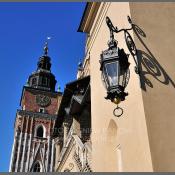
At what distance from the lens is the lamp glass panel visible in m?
4.21

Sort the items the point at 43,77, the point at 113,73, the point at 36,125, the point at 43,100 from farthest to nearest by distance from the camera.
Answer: the point at 43,77
the point at 43,100
the point at 36,125
the point at 113,73

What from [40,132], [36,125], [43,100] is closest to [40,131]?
[40,132]

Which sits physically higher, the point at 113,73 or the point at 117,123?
the point at 113,73

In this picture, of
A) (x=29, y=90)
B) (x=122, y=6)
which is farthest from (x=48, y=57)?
(x=122, y=6)

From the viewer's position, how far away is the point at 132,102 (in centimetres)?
468

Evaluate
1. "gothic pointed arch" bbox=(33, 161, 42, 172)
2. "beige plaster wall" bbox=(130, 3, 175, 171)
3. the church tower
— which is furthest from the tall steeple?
"beige plaster wall" bbox=(130, 3, 175, 171)

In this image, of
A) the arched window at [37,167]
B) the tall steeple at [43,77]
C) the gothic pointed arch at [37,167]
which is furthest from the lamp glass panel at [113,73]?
the tall steeple at [43,77]

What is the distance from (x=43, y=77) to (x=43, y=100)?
4020 millimetres

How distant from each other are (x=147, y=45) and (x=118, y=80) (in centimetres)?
107

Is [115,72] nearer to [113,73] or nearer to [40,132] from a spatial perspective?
[113,73]

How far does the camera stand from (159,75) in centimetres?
475

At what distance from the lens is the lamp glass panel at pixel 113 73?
421 centimetres

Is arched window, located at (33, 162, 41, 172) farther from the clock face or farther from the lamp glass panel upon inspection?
the lamp glass panel

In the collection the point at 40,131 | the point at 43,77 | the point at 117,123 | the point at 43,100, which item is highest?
the point at 43,77
